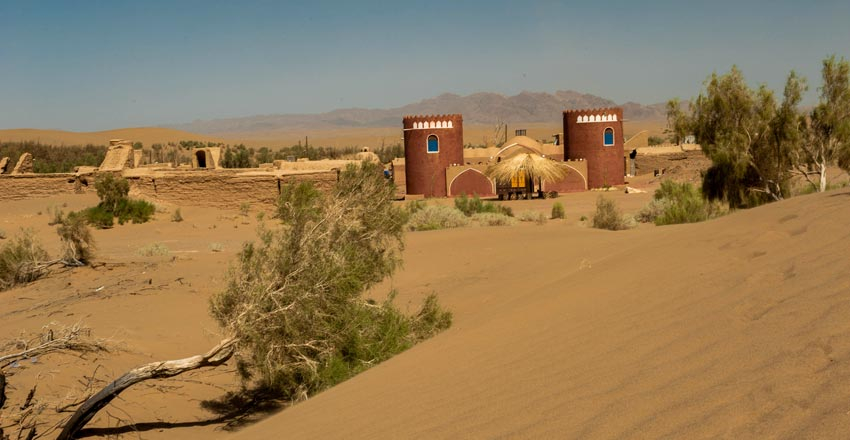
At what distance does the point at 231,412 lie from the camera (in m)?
8.07

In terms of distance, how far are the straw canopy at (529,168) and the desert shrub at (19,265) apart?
77.0 ft

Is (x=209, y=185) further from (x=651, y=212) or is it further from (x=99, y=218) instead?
(x=651, y=212)

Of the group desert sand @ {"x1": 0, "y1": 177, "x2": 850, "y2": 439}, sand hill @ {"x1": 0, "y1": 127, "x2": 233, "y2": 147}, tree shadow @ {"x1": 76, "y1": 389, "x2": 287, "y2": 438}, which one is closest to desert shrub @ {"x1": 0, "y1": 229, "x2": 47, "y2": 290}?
desert sand @ {"x1": 0, "y1": 177, "x2": 850, "y2": 439}

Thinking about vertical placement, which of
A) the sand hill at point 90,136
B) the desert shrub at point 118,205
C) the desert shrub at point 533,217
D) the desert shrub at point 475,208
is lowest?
the desert shrub at point 533,217

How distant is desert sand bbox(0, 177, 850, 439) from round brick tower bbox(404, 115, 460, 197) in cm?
2468

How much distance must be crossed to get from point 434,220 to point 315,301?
15257mm

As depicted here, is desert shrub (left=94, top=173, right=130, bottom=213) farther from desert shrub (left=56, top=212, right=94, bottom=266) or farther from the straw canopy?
the straw canopy

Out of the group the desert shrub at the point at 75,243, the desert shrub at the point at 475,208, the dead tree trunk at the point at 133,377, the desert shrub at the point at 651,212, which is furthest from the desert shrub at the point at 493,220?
the dead tree trunk at the point at 133,377

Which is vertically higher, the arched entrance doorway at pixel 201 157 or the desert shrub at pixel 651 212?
the arched entrance doorway at pixel 201 157

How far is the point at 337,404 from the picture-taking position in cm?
626

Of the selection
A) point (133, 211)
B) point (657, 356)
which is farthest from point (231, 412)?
point (133, 211)

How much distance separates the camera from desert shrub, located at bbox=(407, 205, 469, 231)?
2225cm

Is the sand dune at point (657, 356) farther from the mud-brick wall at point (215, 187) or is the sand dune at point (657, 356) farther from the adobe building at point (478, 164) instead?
the adobe building at point (478, 164)

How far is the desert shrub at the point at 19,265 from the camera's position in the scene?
574 inches
